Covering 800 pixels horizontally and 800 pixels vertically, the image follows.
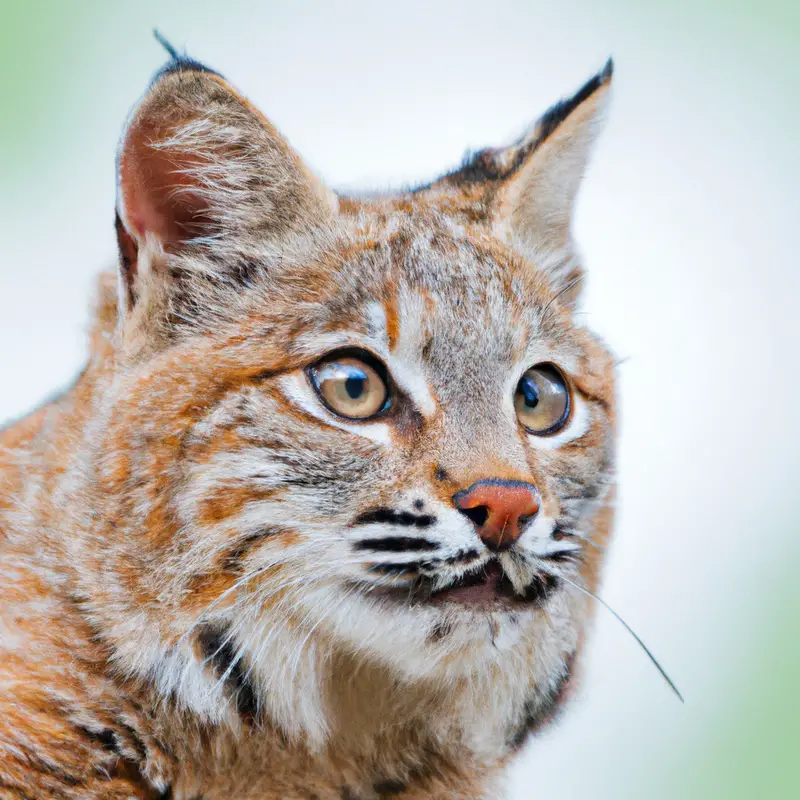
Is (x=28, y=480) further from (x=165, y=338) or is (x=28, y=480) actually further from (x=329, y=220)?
(x=329, y=220)

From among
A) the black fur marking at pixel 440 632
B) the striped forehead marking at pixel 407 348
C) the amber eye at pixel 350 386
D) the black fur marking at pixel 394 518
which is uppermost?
the striped forehead marking at pixel 407 348

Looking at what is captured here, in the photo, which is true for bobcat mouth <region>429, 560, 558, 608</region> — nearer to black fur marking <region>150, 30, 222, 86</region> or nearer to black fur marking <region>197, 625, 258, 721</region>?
black fur marking <region>197, 625, 258, 721</region>

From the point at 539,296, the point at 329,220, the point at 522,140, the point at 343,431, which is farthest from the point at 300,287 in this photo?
the point at 522,140

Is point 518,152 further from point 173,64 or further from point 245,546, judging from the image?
point 245,546

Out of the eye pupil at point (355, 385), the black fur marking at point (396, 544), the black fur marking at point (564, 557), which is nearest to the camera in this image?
the black fur marking at point (396, 544)

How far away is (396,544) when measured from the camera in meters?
2.61

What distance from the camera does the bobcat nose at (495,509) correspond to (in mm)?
2607

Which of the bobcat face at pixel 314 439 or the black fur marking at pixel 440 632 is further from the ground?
the bobcat face at pixel 314 439

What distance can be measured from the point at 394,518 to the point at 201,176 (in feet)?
4.15

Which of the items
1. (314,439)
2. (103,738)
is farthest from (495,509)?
(103,738)

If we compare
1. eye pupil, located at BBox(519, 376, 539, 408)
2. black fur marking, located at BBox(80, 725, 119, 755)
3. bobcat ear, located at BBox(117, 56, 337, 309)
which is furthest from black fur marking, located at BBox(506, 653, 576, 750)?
bobcat ear, located at BBox(117, 56, 337, 309)

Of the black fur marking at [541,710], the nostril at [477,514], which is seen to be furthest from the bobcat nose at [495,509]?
the black fur marking at [541,710]

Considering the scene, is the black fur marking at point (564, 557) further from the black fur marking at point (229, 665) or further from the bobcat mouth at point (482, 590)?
the black fur marking at point (229, 665)

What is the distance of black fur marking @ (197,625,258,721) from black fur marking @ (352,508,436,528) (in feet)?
1.70
